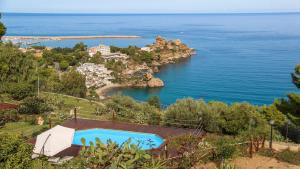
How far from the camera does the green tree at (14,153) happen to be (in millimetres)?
5309

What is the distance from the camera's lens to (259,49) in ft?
252

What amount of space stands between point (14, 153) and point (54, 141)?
7.44 feet

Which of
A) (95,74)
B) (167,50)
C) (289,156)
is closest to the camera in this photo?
(289,156)

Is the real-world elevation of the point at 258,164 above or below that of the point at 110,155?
below

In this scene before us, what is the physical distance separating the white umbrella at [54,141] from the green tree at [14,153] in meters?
1.56

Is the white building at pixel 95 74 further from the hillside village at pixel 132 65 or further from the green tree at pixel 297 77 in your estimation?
the green tree at pixel 297 77

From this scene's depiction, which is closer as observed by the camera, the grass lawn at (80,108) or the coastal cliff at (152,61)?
the grass lawn at (80,108)

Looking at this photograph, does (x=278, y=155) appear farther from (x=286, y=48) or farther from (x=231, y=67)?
(x=286, y=48)

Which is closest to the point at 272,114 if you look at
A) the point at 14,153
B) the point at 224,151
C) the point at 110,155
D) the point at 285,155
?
the point at 285,155

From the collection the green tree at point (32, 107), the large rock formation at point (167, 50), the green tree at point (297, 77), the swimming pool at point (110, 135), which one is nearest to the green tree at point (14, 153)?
the swimming pool at point (110, 135)

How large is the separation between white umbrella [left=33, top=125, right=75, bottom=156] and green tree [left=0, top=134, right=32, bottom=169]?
1560 millimetres

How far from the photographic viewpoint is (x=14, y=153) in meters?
5.75

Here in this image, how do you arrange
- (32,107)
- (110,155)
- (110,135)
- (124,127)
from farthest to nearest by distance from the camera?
(32,107) → (124,127) → (110,135) → (110,155)

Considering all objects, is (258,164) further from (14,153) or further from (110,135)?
(110,135)
